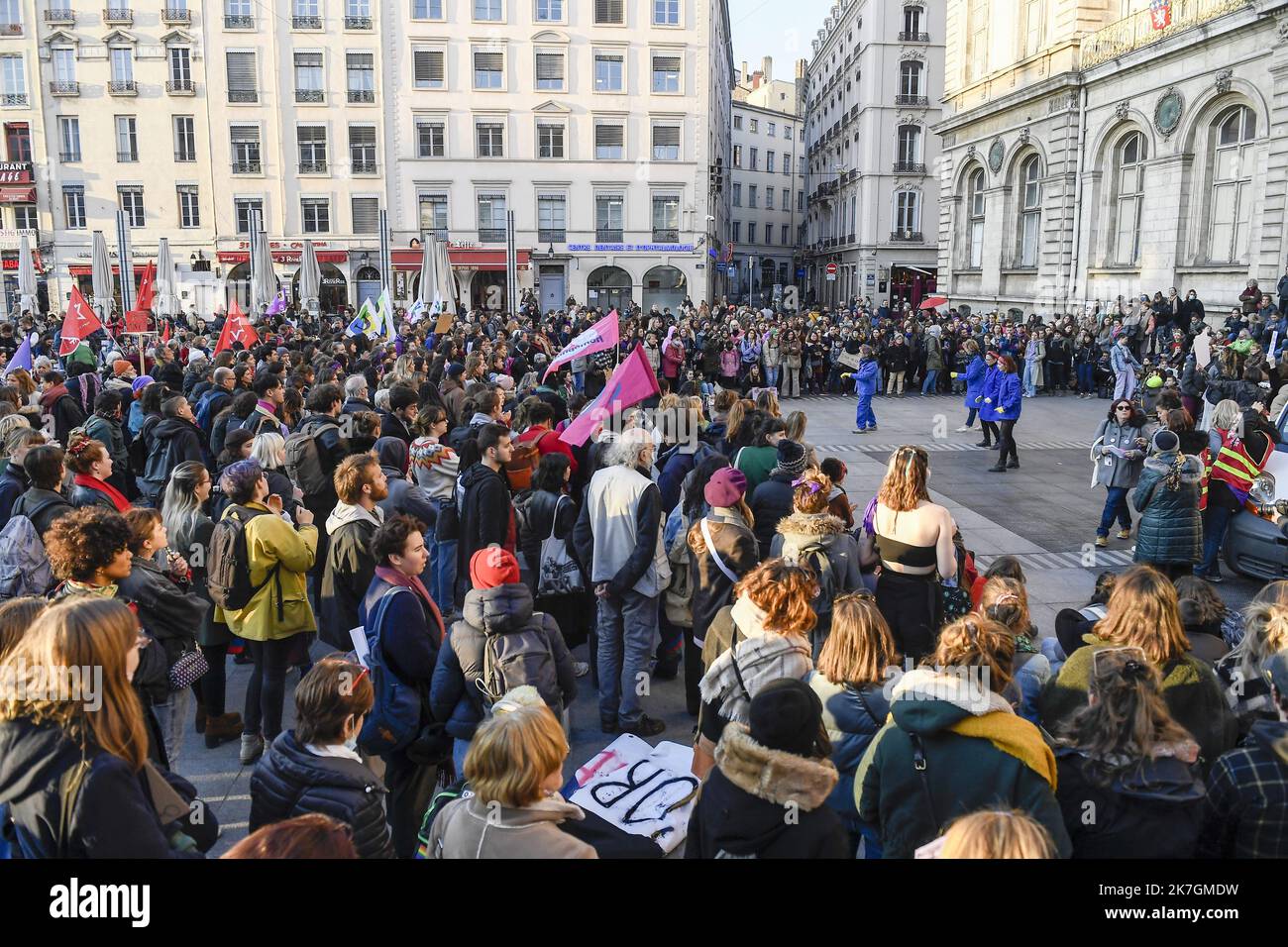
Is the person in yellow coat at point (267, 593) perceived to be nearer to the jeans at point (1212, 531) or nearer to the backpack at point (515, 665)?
the backpack at point (515, 665)

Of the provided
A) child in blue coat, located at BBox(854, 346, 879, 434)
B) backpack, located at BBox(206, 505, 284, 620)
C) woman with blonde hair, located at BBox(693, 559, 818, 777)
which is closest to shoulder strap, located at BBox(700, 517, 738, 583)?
woman with blonde hair, located at BBox(693, 559, 818, 777)

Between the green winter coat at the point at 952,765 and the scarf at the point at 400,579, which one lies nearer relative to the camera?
the green winter coat at the point at 952,765

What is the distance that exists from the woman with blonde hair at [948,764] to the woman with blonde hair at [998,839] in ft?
2.10

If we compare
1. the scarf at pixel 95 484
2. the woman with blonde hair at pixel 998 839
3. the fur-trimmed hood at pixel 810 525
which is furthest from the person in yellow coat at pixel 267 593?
the woman with blonde hair at pixel 998 839

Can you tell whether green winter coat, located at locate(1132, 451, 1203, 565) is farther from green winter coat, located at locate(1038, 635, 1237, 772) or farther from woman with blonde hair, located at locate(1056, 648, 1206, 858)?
woman with blonde hair, located at locate(1056, 648, 1206, 858)

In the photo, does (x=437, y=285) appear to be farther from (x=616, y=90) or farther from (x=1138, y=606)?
(x=616, y=90)

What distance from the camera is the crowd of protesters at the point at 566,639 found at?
9.59ft

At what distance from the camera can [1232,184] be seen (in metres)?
24.2

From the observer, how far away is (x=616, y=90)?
44281 mm

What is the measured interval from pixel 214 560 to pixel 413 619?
1683mm

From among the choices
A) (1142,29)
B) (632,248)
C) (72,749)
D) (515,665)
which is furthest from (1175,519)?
(632,248)

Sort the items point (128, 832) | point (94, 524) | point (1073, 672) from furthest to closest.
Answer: point (94, 524), point (1073, 672), point (128, 832)

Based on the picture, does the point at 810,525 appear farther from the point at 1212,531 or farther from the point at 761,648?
the point at 1212,531

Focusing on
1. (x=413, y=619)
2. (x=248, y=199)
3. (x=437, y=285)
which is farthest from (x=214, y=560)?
(x=248, y=199)
